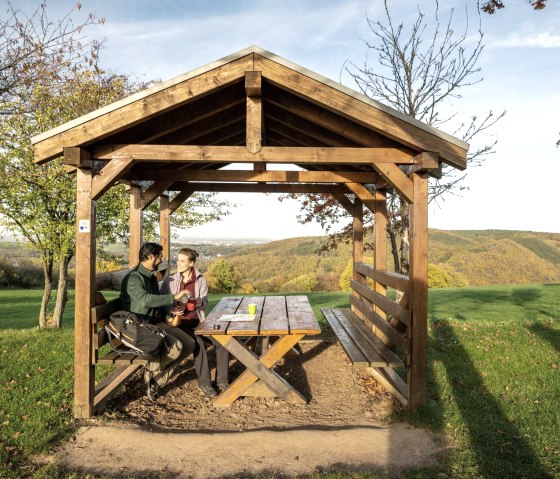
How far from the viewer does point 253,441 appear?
14.0 ft

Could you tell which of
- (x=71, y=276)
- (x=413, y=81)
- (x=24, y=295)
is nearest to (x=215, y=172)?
(x=413, y=81)

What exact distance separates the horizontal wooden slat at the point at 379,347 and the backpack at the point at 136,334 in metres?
2.24

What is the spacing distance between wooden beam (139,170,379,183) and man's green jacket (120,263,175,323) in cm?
229

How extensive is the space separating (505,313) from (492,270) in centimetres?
2367

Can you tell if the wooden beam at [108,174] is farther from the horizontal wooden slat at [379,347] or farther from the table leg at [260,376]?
the horizontal wooden slat at [379,347]

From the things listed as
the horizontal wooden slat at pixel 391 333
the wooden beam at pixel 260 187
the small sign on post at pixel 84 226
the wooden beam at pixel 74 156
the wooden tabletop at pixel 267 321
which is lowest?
the horizontal wooden slat at pixel 391 333

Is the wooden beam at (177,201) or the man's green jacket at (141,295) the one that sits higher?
the wooden beam at (177,201)

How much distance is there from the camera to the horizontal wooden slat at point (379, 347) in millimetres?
4816

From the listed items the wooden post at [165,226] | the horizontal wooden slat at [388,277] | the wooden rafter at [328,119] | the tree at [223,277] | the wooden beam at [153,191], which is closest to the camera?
the horizontal wooden slat at [388,277]

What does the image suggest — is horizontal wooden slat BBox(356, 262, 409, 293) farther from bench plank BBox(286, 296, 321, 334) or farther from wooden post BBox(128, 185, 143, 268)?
wooden post BBox(128, 185, 143, 268)

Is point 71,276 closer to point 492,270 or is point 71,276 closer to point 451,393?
point 451,393

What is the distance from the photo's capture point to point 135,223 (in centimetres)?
A: 745

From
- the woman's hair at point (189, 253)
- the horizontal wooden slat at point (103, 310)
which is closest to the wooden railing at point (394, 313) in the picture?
the woman's hair at point (189, 253)

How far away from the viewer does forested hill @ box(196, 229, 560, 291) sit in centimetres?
3081
